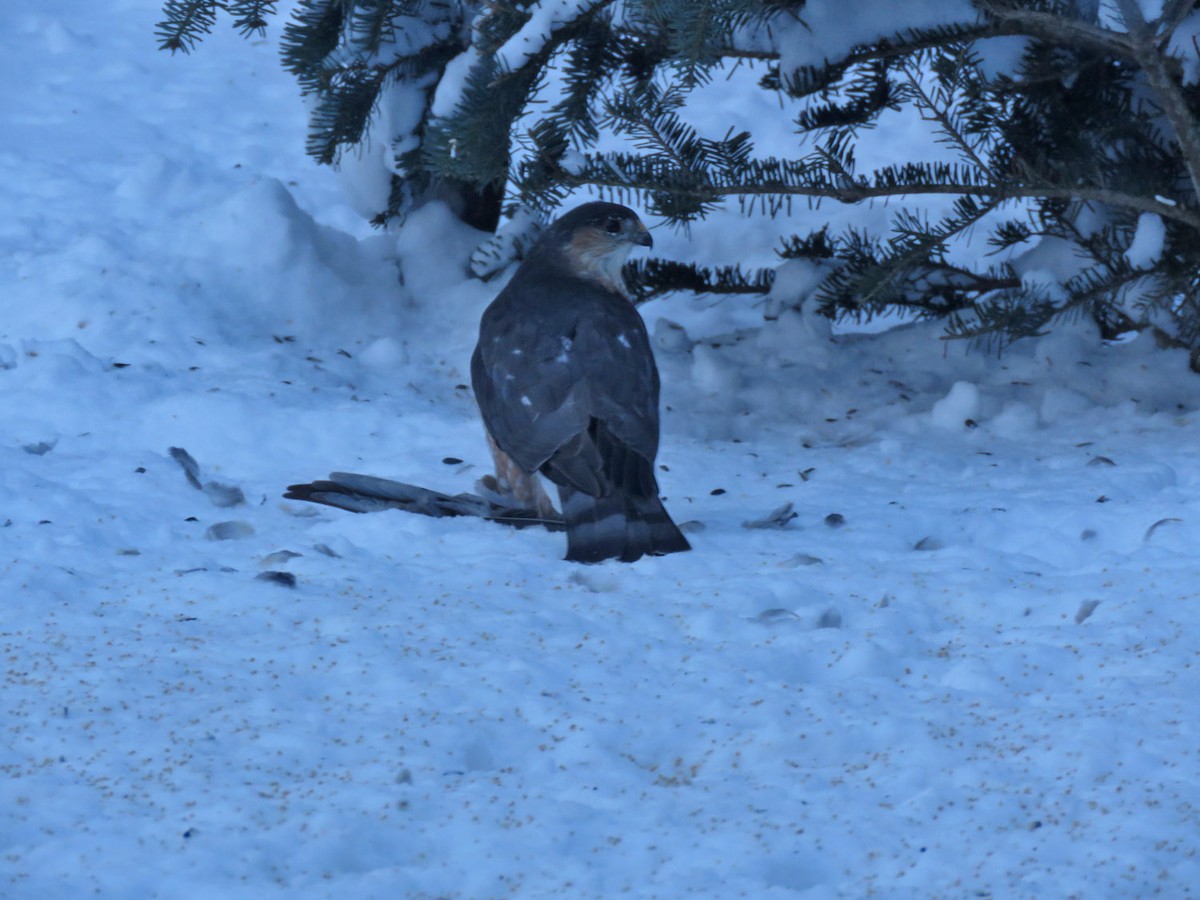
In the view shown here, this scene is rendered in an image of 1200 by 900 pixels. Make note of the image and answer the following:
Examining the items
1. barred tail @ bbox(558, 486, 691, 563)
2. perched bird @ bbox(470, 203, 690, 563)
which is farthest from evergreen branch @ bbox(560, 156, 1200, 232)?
barred tail @ bbox(558, 486, 691, 563)

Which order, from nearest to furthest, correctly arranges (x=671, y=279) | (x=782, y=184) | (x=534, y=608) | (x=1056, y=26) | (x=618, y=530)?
(x=534, y=608) → (x=618, y=530) → (x=1056, y=26) → (x=782, y=184) → (x=671, y=279)

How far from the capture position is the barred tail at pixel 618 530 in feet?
14.2

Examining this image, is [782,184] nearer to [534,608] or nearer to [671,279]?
[671,279]

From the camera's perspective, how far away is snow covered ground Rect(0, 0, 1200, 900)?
9.18ft

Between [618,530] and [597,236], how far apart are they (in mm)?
1401

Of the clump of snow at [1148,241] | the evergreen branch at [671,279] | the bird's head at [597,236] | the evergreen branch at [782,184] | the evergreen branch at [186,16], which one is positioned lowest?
the evergreen branch at [671,279]

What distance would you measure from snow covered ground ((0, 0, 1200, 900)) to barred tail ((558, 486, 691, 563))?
0.09m

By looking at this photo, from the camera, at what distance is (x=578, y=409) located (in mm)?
4559

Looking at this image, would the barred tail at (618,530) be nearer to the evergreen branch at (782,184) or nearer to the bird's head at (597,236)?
the bird's head at (597,236)

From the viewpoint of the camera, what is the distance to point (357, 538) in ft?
14.4

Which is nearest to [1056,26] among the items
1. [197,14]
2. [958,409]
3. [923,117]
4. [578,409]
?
[923,117]

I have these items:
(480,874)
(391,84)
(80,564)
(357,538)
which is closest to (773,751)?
(480,874)

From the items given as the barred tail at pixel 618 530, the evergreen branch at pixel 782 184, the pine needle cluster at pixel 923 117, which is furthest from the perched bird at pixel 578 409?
the pine needle cluster at pixel 923 117

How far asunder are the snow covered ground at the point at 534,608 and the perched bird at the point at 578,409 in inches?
6.6
